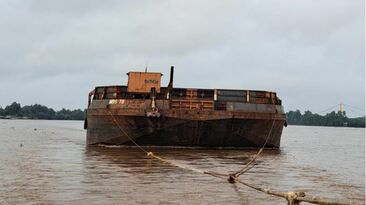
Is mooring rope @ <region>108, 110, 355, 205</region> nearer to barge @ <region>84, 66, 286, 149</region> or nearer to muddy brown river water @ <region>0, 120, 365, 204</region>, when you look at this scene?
muddy brown river water @ <region>0, 120, 365, 204</region>

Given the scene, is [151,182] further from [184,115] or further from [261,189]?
[184,115]

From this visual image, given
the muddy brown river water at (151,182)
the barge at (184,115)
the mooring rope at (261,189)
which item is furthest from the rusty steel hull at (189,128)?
the muddy brown river water at (151,182)

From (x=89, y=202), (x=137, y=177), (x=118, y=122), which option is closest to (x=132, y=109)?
(x=118, y=122)

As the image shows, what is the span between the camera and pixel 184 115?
21.2 m

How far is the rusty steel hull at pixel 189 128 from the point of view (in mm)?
21297

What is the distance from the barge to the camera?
70.0ft

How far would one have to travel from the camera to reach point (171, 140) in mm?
22203

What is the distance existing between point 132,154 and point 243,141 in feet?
18.5

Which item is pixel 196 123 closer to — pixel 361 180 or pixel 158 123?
pixel 158 123

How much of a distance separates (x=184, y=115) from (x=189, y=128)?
726 mm

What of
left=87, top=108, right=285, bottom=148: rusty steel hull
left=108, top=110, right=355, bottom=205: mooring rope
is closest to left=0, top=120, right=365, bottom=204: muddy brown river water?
left=108, top=110, right=355, bottom=205: mooring rope

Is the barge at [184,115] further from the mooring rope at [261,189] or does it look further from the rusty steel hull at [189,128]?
the mooring rope at [261,189]

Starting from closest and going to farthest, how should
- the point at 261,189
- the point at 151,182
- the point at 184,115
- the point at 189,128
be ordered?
1. the point at 261,189
2. the point at 151,182
3. the point at 184,115
4. the point at 189,128

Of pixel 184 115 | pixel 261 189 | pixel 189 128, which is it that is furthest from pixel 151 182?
pixel 189 128
